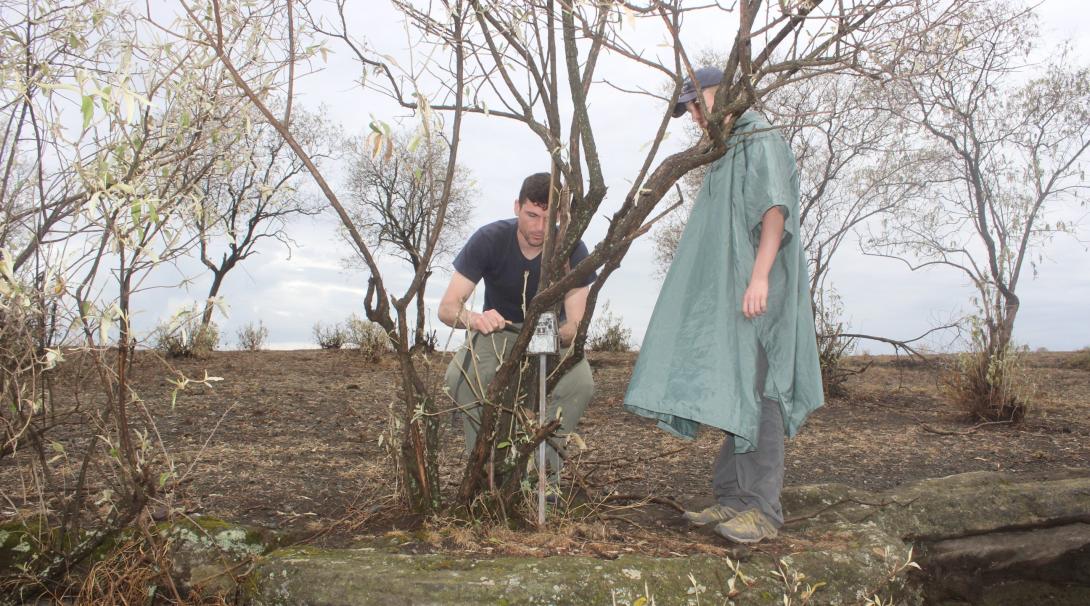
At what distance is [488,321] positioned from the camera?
2906 mm

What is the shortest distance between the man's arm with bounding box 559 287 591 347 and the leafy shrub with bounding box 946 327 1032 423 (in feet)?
15.3

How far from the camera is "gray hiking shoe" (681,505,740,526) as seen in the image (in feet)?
10.5

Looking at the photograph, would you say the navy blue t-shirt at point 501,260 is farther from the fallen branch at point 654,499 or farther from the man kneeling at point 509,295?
the fallen branch at point 654,499

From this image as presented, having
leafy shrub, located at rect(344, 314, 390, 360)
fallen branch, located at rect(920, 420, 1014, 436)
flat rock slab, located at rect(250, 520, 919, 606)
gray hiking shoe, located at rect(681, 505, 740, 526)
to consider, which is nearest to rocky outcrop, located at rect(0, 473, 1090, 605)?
flat rock slab, located at rect(250, 520, 919, 606)

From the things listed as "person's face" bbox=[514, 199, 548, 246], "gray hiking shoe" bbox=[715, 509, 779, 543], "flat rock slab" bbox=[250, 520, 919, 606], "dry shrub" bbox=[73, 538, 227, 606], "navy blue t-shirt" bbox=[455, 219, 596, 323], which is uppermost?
"person's face" bbox=[514, 199, 548, 246]

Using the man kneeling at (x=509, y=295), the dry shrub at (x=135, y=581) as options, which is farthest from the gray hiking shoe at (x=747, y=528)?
the dry shrub at (x=135, y=581)

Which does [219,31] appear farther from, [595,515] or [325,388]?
[325,388]

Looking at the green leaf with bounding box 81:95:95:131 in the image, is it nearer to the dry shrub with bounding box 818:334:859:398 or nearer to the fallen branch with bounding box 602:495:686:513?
the fallen branch with bounding box 602:495:686:513

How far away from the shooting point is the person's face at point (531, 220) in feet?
11.8

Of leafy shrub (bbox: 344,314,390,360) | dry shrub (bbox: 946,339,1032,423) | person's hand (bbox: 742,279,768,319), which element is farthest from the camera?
leafy shrub (bbox: 344,314,390,360)

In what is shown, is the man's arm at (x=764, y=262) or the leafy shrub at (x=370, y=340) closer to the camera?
the man's arm at (x=764, y=262)

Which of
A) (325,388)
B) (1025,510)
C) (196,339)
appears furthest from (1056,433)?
(196,339)

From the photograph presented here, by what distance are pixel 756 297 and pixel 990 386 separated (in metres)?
5.07

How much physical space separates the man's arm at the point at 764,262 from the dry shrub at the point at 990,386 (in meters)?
4.80
